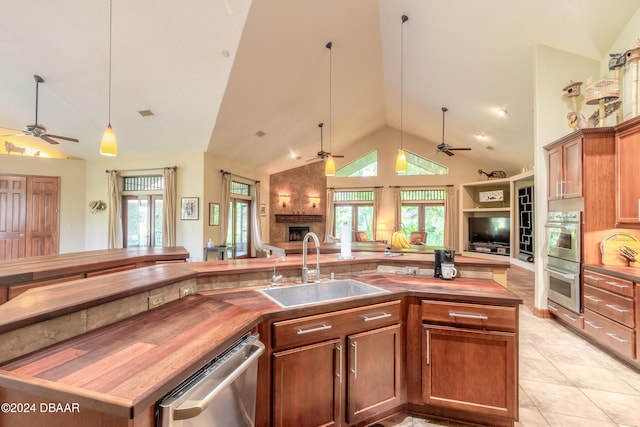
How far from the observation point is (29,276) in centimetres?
232

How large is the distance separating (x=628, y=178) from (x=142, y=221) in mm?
8290

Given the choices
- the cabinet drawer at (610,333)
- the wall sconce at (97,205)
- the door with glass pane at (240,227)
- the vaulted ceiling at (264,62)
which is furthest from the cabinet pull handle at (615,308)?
Answer: the wall sconce at (97,205)

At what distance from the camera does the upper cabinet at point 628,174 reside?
277cm

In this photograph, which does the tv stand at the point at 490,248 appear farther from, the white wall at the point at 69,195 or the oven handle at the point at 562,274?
the white wall at the point at 69,195

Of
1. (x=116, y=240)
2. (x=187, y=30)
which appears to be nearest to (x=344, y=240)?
(x=187, y=30)

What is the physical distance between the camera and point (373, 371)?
5.81ft

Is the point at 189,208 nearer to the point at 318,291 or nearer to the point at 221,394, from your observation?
the point at 318,291

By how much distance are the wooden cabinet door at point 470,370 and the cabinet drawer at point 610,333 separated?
5.70ft

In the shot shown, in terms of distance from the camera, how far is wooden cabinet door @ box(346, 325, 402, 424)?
5.52 feet

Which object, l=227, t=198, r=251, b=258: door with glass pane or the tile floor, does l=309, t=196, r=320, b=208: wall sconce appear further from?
the tile floor

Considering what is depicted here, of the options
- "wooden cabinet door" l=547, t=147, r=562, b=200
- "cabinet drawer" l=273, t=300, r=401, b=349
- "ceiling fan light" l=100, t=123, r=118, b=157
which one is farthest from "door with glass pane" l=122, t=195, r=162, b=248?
"wooden cabinet door" l=547, t=147, r=562, b=200

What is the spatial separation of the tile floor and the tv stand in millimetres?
5062

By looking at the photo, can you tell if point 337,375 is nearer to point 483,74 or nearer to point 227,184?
point 483,74

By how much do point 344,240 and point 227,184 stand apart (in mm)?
4799
